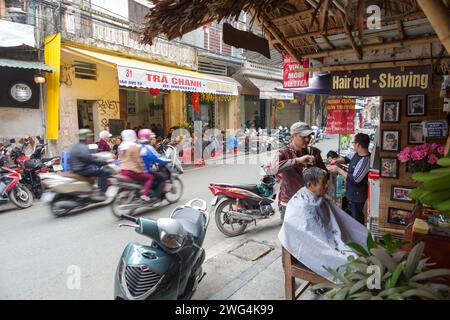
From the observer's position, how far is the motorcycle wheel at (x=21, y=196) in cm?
662

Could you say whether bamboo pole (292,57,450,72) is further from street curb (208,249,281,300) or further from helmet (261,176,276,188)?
street curb (208,249,281,300)

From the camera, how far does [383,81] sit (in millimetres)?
3623

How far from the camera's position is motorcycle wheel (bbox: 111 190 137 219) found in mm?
6088

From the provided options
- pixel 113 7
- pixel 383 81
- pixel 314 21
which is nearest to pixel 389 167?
pixel 383 81

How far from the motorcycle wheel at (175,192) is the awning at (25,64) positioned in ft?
16.1

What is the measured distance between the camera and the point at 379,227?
4.29 m

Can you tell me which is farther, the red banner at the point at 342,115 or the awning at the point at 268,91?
the awning at the point at 268,91

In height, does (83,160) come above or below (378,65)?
below

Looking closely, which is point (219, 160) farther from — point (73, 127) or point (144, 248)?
point (144, 248)

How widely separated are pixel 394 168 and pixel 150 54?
11.0 metres

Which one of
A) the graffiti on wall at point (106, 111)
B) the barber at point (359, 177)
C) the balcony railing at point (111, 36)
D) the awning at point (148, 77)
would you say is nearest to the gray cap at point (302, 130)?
the barber at point (359, 177)

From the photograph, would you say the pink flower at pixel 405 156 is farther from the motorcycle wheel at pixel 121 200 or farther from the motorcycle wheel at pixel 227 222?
the motorcycle wheel at pixel 121 200

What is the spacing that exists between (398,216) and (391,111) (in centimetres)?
133

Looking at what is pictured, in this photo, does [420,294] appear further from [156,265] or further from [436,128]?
[436,128]
